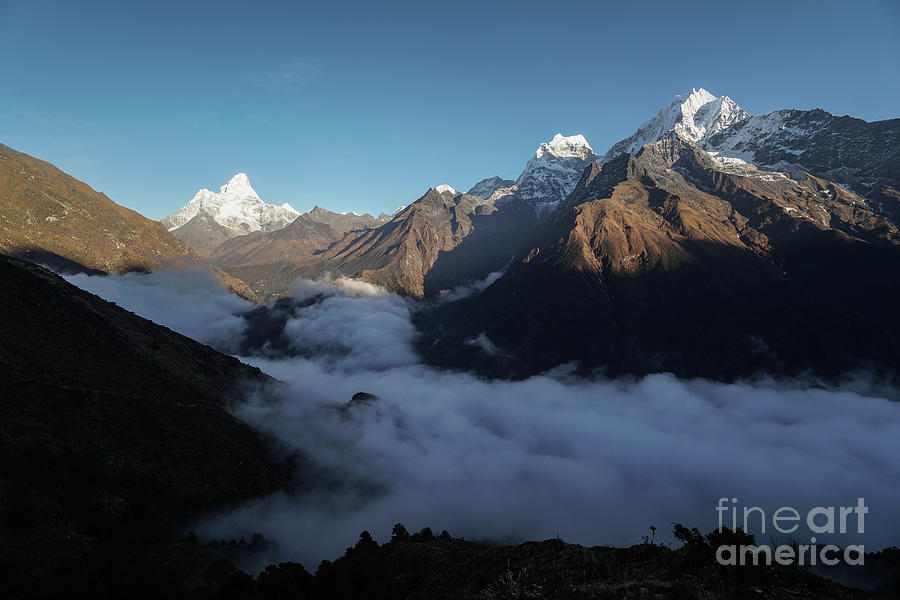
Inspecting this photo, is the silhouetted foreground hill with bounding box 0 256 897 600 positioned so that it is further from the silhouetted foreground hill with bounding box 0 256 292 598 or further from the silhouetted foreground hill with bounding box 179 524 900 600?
the silhouetted foreground hill with bounding box 0 256 292 598

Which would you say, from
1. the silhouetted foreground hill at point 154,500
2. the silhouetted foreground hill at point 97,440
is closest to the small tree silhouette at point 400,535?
the silhouetted foreground hill at point 154,500

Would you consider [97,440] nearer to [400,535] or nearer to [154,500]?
[154,500]

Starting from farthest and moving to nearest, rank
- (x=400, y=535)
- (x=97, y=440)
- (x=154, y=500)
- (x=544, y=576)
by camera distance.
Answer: (x=97, y=440)
(x=154, y=500)
(x=400, y=535)
(x=544, y=576)

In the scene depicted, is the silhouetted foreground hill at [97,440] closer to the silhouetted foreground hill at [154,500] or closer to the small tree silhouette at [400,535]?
the silhouetted foreground hill at [154,500]

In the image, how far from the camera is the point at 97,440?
82.4 meters

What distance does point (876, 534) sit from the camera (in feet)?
515

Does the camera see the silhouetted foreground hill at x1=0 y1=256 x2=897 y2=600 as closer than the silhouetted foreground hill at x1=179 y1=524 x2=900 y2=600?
No

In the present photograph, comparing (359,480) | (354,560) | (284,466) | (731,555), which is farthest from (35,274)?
(731,555)

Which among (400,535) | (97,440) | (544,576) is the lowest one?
(400,535)

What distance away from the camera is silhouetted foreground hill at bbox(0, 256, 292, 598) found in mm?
51719

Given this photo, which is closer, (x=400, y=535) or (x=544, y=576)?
(x=544, y=576)

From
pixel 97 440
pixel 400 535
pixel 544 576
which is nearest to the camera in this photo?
pixel 544 576

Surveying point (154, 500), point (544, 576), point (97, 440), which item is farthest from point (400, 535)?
point (97, 440)

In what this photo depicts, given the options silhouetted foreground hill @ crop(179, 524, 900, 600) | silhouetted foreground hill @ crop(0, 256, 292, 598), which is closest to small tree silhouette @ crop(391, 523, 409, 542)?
silhouetted foreground hill @ crop(179, 524, 900, 600)
